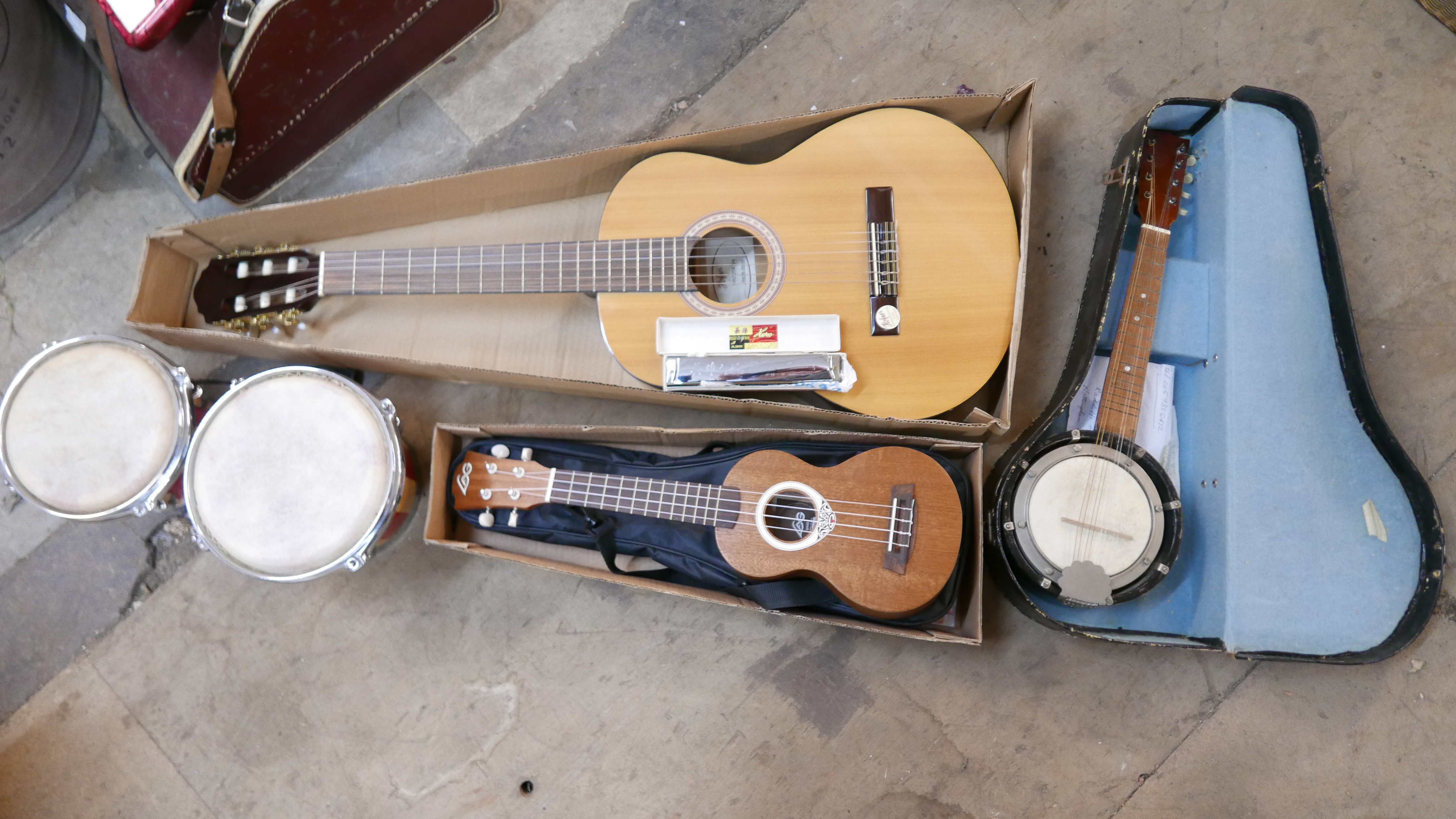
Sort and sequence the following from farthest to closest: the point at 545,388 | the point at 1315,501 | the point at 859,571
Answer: the point at 545,388, the point at 1315,501, the point at 859,571

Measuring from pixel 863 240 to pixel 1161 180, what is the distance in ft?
2.46

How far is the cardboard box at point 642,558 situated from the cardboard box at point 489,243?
0.20ft

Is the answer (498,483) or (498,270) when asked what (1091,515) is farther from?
(498,270)

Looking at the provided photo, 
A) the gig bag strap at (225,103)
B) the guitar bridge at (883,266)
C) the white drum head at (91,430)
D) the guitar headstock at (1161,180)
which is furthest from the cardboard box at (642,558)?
the gig bag strap at (225,103)

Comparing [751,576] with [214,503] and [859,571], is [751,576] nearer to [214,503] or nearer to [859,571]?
[859,571]

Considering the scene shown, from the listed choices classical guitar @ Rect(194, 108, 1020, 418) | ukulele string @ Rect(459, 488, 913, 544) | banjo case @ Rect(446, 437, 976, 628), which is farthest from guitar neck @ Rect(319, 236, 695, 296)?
ukulele string @ Rect(459, 488, 913, 544)

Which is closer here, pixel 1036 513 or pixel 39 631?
pixel 1036 513

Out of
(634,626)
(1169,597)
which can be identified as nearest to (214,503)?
(634,626)

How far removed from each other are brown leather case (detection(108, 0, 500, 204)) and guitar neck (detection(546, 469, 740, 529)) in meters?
1.14

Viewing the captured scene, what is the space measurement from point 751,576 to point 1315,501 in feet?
4.36

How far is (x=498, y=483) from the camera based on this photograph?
1.67 meters

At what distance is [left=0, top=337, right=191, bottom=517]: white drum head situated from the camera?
1628mm

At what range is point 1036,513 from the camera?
163cm

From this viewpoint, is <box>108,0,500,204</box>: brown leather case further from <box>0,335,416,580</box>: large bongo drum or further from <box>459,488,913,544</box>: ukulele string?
<box>459,488,913,544</box>: ukulele string
